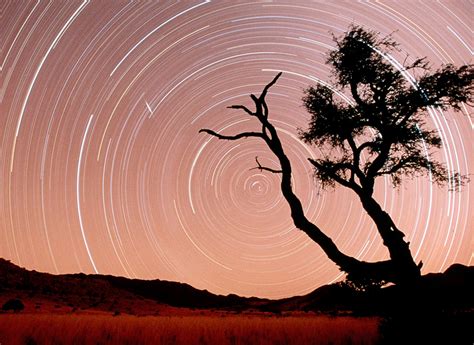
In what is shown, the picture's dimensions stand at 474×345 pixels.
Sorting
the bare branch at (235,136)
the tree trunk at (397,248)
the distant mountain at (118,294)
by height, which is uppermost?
the distant mountain at (118,294)

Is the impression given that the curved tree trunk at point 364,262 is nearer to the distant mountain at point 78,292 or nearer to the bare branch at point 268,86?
the bare branch at point 268,86

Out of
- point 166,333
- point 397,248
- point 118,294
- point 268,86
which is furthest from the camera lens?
point 118,294

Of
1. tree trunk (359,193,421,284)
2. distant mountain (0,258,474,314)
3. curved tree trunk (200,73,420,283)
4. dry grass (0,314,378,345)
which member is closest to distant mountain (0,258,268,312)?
distant mountain (0,258,474,314)

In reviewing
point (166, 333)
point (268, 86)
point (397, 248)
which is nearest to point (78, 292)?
point (166, 333)

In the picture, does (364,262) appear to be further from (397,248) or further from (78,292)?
A: (78,292)

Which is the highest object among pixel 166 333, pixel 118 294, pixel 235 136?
pixel 118 294

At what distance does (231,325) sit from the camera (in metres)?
11.6

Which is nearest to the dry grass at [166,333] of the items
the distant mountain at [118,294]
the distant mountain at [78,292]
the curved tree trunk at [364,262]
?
the curved tree trunk at [364,262]

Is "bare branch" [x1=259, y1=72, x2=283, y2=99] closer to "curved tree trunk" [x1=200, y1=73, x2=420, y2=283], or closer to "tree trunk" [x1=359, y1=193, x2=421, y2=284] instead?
"curved tree trunk" [x1=200, y1=73, x2=420, y2=283]

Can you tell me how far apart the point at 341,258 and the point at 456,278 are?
4614 centimetres

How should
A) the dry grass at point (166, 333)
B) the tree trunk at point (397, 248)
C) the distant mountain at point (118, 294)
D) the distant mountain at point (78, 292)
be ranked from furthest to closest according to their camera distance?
1. the distant mountain at point (78, 292)
2. the distant mountain at point (118, 294)
3. the tree trunk at point (397, 248)
4. the dry grass at point (166, 333)

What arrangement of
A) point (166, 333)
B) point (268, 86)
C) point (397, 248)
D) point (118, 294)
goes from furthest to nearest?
point (118, 294) → point (268, 86) → point (397, 248) → point (166, 333)

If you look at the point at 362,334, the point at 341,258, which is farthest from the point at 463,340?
the point at 341,258

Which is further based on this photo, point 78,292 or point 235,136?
point 78,292
